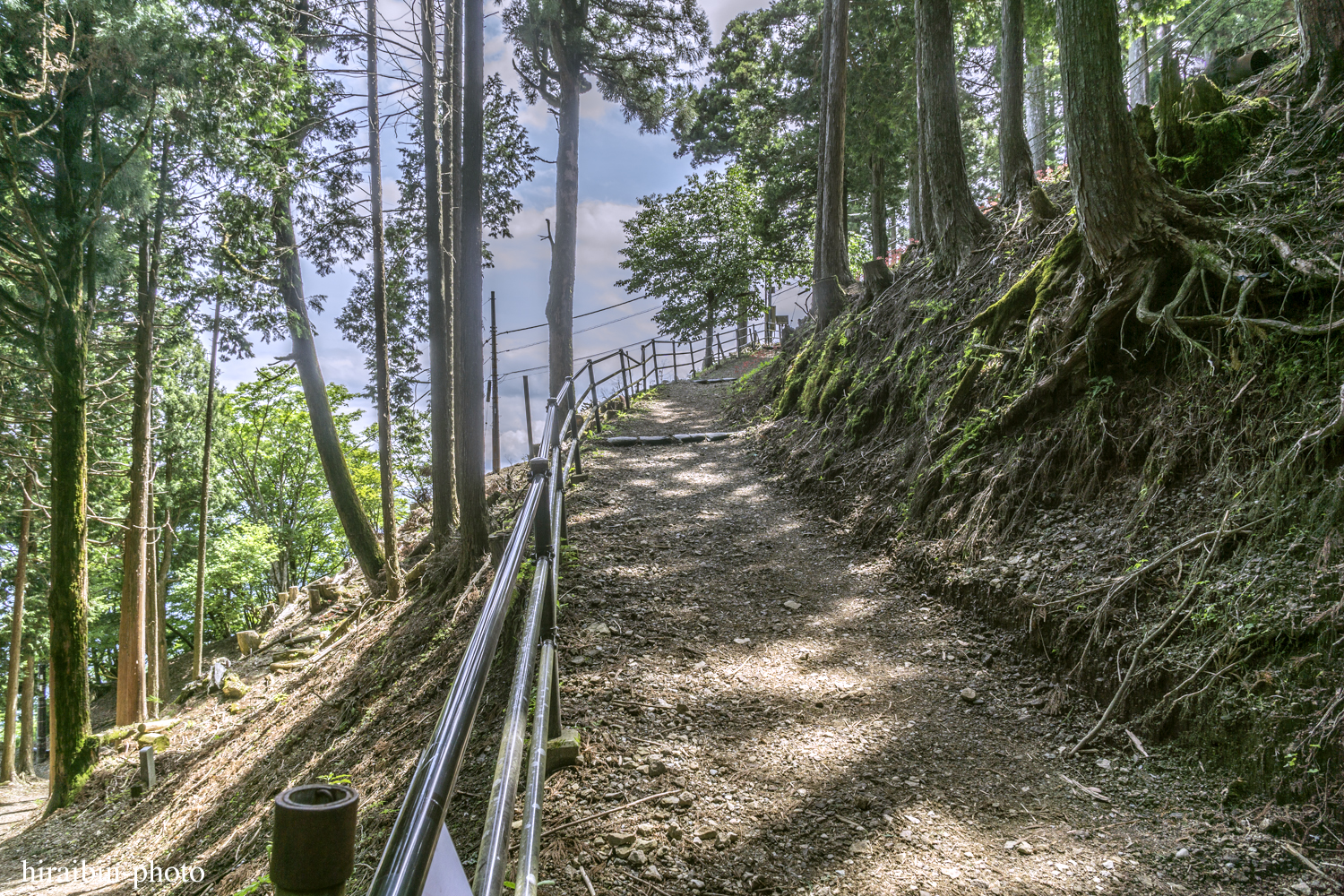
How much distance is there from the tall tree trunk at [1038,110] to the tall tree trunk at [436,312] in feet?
45.5

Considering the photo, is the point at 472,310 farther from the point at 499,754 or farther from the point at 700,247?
the point at 700,247

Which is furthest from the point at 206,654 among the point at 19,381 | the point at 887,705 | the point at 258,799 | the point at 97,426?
the point at 887,705

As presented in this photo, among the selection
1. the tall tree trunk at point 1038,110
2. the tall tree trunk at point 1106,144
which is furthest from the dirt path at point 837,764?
the tall tree trunk at point 1038,110

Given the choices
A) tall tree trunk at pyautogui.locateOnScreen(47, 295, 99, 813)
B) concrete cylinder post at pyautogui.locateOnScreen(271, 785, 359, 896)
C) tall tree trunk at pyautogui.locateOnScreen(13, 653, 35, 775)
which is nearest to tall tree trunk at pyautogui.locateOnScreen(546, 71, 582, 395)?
tall tree trunk at pyautogui.locateOnScreen(47, 295, 99, 813)

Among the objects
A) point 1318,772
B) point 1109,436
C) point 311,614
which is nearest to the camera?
point 1318,772

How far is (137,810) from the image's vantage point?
7426 millimetres

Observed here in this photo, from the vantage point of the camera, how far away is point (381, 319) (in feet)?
32.1

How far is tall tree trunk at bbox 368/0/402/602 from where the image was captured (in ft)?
30.5

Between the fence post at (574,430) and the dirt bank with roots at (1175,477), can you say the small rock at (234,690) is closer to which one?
the fence post at (574,430)

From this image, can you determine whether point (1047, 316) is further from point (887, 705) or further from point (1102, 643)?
point (887, 705)

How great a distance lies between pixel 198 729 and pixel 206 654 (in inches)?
488

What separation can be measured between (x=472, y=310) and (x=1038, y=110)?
A: 17947mm

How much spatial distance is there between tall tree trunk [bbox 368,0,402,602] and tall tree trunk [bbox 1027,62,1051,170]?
14.3 metres

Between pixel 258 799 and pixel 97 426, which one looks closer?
pixel 258 799
